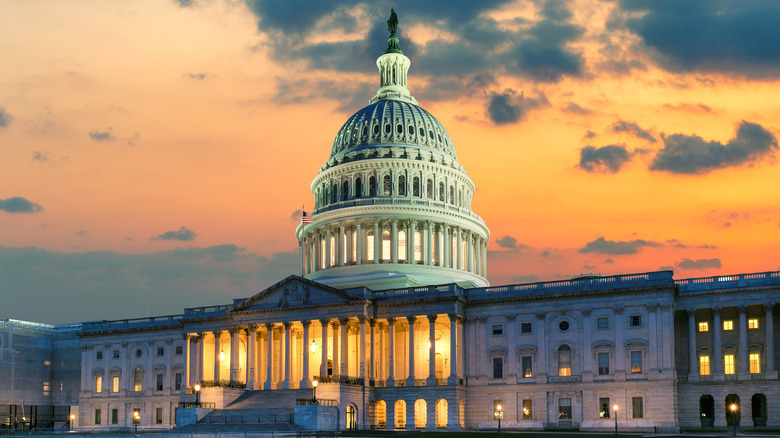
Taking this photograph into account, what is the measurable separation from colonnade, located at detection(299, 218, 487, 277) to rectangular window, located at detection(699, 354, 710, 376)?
37572mm

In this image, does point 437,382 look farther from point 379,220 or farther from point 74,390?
point 74,390

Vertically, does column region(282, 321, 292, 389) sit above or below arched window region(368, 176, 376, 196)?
below

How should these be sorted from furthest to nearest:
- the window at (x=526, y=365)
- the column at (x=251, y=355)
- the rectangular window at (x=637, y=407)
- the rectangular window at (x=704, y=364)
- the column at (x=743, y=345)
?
the column at (x=251, y=355)
the window at (x=526, y=365)
the rectangular window at (x=704, y=364)
the rectangular window at (x=637, y=407)
the column at (x=743, y=345)

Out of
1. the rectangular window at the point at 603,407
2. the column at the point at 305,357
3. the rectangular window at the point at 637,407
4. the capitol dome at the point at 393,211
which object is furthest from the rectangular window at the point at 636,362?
the column at the point at 305,357

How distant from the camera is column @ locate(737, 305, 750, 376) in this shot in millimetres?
88500

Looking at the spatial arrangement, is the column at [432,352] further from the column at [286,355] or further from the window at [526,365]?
the column at [286,355]

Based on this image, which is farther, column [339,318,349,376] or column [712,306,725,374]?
column [339,318,349,376]

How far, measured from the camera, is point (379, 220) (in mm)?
120500

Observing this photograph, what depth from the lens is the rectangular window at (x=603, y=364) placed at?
92938 mm

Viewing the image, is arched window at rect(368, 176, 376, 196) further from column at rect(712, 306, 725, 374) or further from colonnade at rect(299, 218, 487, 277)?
column at rect(712, 306, 725, 374)

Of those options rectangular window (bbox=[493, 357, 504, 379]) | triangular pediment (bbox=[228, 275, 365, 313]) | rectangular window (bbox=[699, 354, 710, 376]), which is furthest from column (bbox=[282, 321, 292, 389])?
rectangular window (bbox=[699, 354, 710, 376])

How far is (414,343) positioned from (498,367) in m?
9.18

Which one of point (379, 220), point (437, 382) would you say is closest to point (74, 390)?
point (379, 220)

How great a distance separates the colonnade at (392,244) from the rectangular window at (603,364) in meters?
31.1
